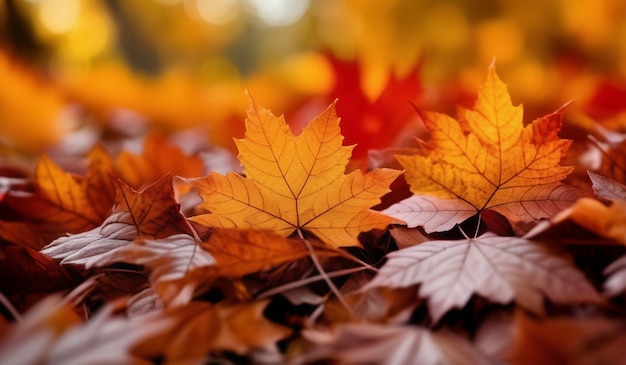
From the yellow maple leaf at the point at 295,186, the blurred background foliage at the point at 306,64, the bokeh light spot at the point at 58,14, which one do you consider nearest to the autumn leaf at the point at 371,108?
the blurred background foliage at the point at 306,64

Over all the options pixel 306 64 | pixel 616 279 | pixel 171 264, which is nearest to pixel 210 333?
pixel 171 264

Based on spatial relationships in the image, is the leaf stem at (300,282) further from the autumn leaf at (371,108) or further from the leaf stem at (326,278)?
the autumn leaf at (371,108)

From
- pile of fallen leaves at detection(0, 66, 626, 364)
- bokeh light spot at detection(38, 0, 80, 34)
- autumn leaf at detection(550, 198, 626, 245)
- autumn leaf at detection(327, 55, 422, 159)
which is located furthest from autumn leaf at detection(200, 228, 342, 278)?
bokeh light spot at detection(38, 0, 80, 34)

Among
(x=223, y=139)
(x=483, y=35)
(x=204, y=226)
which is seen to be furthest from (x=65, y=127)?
(x=483, y=35)

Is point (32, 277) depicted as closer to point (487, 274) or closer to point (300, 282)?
point (300, 282)

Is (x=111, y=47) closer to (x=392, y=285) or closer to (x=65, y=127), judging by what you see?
(x=65, y=127)

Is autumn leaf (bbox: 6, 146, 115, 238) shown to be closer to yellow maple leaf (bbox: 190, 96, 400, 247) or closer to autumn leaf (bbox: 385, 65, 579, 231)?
yellow maple leaf (bbox: 190, 96, 400, 247)

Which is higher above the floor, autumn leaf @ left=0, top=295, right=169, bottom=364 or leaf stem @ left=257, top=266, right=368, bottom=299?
autumn leaf @ left=0, top=295, right=169, bottom=364
